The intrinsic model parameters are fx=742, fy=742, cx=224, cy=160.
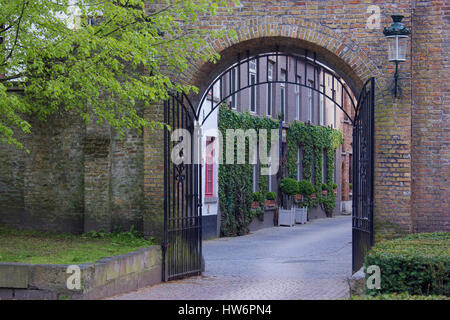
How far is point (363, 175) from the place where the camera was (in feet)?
37.5

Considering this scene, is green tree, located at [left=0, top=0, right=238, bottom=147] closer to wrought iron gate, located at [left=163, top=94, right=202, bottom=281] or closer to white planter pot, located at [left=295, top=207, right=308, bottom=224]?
wrought iron gate, located at [left=163, top=94, right=202, bottom=281]

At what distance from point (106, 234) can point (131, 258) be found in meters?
2.16

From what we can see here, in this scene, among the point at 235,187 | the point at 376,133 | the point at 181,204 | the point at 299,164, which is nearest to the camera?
the point at 376,133

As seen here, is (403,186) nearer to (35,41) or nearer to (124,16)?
(124,16)

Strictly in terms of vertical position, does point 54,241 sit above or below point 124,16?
→ below

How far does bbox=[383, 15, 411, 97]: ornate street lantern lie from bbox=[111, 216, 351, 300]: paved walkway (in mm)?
3565

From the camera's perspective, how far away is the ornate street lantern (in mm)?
10982

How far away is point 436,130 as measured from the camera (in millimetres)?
→ 11672

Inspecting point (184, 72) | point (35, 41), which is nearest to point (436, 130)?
point (184, 72)

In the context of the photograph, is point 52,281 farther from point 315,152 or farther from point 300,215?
point 315,152

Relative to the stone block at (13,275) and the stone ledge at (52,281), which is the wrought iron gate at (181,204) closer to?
the stone ledge at (52,281)

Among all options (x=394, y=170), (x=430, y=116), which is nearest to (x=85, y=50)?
(x=394, y=170)

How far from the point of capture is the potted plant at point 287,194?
Answer: 28594 millimetres

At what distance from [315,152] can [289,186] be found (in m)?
5.49
